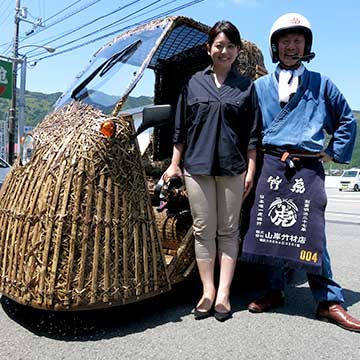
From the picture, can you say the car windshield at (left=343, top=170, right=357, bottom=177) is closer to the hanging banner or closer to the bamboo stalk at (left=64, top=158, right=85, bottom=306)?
the hanging banner

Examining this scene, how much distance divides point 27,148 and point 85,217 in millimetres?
763

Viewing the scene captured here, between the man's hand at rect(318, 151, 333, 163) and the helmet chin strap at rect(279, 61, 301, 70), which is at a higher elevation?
the helmet chin strap at rect(279, 61, 301, 70)

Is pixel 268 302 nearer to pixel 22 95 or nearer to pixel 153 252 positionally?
pixel 153 252

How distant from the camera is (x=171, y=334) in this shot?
9.34 feet

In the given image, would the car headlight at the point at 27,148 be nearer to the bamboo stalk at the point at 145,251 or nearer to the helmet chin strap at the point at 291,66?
the bamboo stalk at the point at 145,251

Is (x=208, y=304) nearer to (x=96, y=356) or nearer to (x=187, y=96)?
(x=96, y=356)

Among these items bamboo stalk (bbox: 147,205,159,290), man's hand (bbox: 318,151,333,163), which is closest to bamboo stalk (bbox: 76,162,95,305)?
bamboo stalk (bbox: 147,205,159,290)

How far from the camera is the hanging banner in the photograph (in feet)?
59.7

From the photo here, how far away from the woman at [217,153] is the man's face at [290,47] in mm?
349

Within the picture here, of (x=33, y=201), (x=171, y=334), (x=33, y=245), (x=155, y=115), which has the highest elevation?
(x=155, y=115)

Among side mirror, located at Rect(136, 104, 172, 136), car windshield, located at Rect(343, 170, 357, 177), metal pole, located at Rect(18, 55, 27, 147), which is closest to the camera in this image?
side mirror, located at Rect(136, 104, 172, 136)

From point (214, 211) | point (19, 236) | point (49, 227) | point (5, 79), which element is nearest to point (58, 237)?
point (49, 227)

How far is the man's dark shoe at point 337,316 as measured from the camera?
2986mm

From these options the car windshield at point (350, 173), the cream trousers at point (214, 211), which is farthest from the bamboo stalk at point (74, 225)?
the car windshield at point (350, 173)
